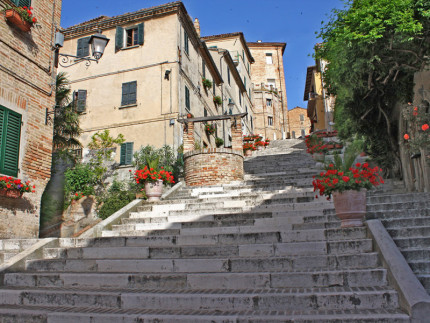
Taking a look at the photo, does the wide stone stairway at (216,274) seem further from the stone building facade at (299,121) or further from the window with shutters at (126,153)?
the stone building facade at (299,121)

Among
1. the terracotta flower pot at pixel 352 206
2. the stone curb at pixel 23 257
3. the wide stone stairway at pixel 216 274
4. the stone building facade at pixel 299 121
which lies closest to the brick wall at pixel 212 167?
the wide stone stairway at pixel 216 274

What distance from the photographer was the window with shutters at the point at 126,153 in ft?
54.1

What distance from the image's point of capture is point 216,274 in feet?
15.9

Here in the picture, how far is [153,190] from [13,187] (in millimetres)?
3372

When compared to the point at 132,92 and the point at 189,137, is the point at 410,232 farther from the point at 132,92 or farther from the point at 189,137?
the point at 132,92

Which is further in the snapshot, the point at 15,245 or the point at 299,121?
the point at 299,121

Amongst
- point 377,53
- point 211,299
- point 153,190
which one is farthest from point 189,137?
point 211,299

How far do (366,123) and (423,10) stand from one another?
447 centimetres

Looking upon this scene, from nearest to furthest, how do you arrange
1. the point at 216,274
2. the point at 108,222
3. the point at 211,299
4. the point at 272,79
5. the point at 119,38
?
the point at 211,299 → the point at 216,274 → the point at 108,222 → the point at 119,38 → the point at 272,79

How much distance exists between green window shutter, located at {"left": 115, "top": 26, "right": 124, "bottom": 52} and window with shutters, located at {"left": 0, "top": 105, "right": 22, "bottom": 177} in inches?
436

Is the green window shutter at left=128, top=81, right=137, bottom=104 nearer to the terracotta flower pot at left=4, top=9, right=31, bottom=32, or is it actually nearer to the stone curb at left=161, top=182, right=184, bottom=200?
the stone curb at left=161, top=182, right=184, bottom=200

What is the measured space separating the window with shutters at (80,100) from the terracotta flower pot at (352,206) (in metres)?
15.2

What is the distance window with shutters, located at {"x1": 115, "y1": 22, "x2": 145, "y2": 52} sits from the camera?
18000 millimetres

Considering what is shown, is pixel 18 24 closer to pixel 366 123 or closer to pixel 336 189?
pixel 336 189
